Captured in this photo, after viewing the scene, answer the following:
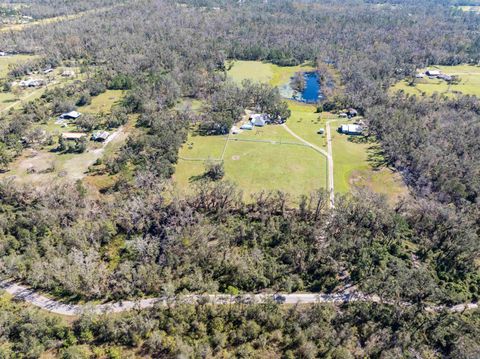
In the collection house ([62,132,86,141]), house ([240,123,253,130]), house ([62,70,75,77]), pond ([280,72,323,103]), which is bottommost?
house ([240,123,253,130])

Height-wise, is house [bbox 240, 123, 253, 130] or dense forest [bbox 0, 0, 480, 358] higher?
house [bbox 240, 123, 253, 130]

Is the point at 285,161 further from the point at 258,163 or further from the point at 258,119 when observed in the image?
the point at 258,119

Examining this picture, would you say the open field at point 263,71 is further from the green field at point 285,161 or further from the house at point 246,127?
the house at point 246,127

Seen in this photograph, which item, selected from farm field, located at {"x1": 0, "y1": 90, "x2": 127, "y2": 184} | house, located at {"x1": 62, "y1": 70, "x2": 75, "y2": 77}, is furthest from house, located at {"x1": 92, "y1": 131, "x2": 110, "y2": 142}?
house, located at {"x1": 62, "y1": 70, "x2": 75, "y2": 77}

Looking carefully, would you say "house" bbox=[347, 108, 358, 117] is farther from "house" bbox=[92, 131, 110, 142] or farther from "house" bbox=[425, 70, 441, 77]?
"house" bbox=[92, 131, 110, 142]

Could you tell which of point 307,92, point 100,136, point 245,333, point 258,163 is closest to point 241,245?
point 245,333

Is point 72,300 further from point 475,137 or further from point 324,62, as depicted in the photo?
point 324,62

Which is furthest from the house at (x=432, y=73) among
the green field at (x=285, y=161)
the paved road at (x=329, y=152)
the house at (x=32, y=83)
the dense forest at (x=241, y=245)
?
the house at (x=32, y=83)

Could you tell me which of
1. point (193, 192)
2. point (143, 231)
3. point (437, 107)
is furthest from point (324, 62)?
point (143, 231)
